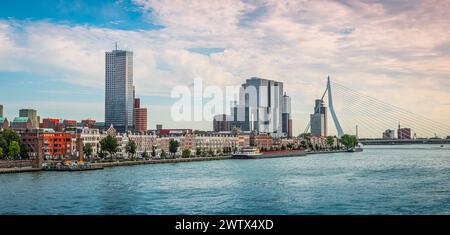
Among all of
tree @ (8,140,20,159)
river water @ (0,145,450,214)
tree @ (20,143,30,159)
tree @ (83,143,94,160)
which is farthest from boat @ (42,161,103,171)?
river water @ (0,145,450,214)

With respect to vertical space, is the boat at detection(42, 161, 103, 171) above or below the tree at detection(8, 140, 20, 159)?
below

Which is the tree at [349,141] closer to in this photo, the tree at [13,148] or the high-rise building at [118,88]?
the high-rise building at [118,88]

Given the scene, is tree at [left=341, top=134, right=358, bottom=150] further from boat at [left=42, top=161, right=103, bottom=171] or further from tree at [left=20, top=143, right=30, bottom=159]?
boat at [left=42, top=161, right=103, bottom=171]

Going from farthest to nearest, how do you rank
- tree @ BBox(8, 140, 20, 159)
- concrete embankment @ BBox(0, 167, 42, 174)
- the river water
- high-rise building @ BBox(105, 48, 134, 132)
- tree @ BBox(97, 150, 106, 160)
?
high-rise building @ BBox(105, 48, 134, 132), tree @ BBox(97, 150, 106, 160), tree @ BBox(8, 140, 20, 159), concrete embankment @ BBox(0, 167, 42, 174), the river water

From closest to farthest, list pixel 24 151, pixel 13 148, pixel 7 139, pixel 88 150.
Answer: pixel 13 148 < pixel 7 139 < pixel 24 151 < pixel 88 150

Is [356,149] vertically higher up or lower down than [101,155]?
lower down

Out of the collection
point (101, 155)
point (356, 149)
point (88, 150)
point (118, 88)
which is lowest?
point (356, 149)

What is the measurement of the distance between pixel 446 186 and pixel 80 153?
14.4m

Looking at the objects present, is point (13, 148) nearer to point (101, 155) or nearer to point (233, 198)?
point (101, 155)

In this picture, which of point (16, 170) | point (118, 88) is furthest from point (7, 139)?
point (118, 88)
